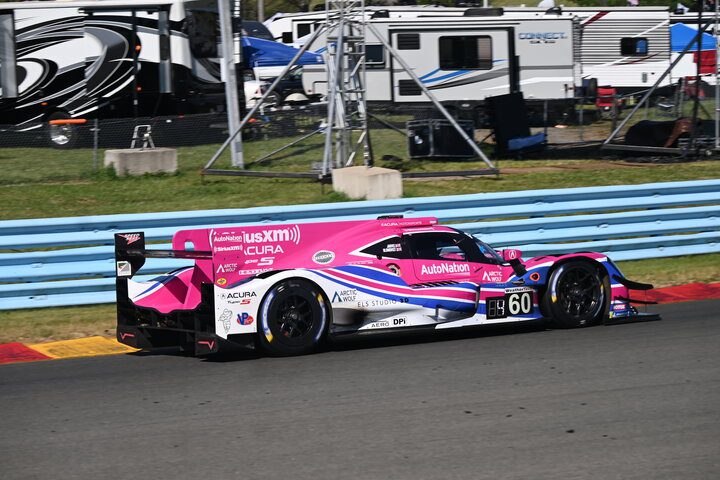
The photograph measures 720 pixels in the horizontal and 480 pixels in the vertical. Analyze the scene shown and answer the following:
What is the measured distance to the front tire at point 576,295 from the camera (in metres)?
9.75

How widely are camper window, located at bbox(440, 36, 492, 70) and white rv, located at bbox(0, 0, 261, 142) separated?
794 centimetres


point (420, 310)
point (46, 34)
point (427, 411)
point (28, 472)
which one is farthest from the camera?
point (46, 34)

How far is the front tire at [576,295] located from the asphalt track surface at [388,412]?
284 millimetres

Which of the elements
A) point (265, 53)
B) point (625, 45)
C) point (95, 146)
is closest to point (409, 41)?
point (265, 53)

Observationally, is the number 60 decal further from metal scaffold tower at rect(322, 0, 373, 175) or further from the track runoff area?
metal scaffold tower at rect(322, 0, 373, 175)

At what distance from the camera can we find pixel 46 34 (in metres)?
23.3

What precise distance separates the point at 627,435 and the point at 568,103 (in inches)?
931

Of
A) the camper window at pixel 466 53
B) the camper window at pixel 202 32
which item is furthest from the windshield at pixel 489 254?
the camper window at pixel 466 53

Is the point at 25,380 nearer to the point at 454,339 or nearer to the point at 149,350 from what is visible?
the point at 149,350

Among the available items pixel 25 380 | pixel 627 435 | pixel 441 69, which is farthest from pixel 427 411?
pixel 441 69

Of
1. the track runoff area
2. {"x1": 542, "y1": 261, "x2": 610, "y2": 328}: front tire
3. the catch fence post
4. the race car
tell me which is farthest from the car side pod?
the catch fence post

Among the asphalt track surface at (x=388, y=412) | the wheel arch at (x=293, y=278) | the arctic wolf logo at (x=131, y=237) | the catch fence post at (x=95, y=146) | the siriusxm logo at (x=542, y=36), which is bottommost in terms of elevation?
the asphalt track surface at (x=388, y=412)

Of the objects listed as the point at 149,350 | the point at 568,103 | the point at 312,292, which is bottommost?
the point at 149,350

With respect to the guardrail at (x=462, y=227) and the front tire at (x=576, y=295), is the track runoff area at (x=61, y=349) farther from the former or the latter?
the front tire at (x=576, y=295)
